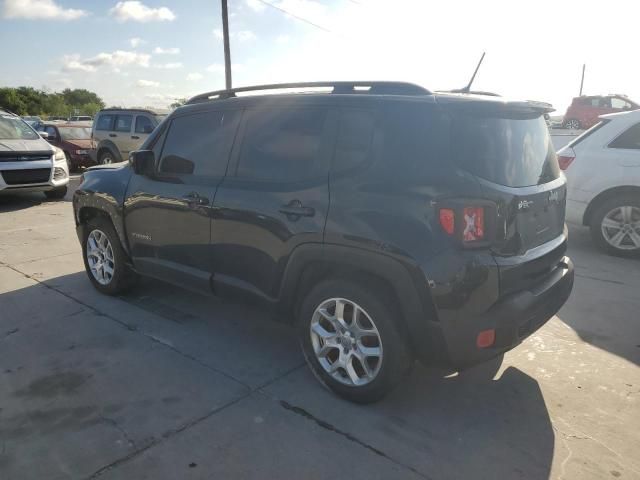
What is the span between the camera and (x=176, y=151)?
3.84 m

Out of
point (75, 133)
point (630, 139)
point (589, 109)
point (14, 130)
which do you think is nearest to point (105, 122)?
point (75, 133)

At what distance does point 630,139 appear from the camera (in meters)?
5.80

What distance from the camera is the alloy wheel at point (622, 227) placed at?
19.0 ft

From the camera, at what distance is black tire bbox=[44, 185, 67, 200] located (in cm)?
1015

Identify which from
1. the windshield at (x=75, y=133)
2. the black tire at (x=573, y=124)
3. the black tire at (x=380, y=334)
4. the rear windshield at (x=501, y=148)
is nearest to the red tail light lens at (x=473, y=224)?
the rear windshield at (x=501, y=148)

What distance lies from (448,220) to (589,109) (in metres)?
22.9

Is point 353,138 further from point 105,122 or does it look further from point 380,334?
point 105,122

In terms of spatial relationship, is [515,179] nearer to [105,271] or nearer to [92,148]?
[105,271]

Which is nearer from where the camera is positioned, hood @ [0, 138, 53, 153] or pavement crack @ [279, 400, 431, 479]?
pavement crack @ [279, 400, 431, 479]

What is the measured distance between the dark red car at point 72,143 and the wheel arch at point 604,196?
532 inches

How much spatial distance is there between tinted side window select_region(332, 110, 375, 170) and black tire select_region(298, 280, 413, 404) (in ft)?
2.26

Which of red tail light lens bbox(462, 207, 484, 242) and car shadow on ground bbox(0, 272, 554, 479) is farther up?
red tail light lens bbox(462, 207, 484, 242)

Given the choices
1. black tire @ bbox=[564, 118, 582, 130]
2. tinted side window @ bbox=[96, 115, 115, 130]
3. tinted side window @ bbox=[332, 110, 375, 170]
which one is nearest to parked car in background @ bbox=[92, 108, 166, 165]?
tinted side window @ bbox=[96, 115, 115, 130]

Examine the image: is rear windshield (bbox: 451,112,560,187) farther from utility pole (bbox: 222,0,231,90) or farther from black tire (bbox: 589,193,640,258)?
utility pole (bbox: 222,0,231,90)
